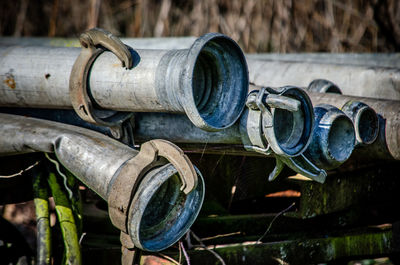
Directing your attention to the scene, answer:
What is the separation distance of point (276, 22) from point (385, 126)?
3496 millimetres

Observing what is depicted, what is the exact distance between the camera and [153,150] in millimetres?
1273

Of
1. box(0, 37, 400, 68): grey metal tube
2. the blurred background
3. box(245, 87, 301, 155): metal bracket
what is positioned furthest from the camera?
the blurred background

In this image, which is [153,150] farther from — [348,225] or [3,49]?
[348,225]

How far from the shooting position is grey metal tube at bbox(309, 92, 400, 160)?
167 centimetres

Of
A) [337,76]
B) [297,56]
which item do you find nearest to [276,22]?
[297,56]

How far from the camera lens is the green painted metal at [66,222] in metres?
1.50

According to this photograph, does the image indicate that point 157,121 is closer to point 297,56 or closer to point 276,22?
point 297,56

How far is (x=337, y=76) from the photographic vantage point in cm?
232

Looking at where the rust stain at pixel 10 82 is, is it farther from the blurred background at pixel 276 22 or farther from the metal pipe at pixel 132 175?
the blurred background at pixel 276 22

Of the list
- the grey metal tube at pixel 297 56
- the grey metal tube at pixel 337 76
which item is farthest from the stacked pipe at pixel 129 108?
the grey metal tube at pixel 297 56

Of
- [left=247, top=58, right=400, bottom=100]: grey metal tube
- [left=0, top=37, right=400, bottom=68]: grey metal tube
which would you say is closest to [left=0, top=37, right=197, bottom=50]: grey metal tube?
[left=0, top=37, right=400, bottom=68]: grey metal tube

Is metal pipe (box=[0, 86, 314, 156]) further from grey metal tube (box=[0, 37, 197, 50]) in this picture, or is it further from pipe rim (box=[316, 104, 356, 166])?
grey metal tube (box=[0, 37, 197, 50])

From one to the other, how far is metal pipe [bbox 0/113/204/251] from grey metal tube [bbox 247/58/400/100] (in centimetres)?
112

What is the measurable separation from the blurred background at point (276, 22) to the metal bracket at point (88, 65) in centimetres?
318
